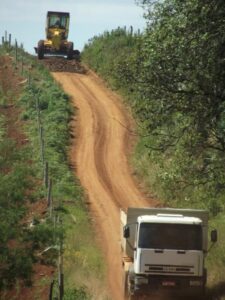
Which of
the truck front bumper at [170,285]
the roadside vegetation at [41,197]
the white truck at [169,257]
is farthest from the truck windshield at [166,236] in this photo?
the roadside vegetation at [41,197]

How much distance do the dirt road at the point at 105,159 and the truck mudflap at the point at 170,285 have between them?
2.88 meters

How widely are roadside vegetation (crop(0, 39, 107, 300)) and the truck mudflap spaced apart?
1.97 metres

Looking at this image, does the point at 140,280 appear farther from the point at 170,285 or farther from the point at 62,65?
the point at 62,65

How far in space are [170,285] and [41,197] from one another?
14.1 metres

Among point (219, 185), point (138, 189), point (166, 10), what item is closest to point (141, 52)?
point (166, 10)

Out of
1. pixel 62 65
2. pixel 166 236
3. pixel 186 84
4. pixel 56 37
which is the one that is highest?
pixel 56 37

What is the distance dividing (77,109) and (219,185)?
32.7 m

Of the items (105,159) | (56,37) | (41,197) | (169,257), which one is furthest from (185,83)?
(56,37)

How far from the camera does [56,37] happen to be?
232 ft

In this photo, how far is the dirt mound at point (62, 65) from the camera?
220 feet

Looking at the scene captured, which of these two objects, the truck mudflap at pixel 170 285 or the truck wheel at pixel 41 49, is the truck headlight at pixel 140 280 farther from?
the truck wheel at pixel 41 49

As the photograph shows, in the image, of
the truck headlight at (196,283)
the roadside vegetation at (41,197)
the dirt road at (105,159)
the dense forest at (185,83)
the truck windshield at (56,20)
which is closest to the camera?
the roadside vegetation at (41,197)

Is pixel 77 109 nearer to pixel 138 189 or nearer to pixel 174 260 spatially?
pixel 138 189

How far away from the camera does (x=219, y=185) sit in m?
21.1
